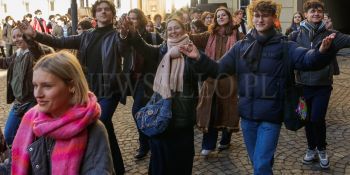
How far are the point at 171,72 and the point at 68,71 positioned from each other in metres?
1.76

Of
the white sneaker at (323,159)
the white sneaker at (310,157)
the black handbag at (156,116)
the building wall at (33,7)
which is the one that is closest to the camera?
the black handbag at (156,116)

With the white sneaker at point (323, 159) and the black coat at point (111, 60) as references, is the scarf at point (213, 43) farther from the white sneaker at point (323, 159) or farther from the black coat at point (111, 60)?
the white sneaker at point (323, 159)

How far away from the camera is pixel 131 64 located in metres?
4.95

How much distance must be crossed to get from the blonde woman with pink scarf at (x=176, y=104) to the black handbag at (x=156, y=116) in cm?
5

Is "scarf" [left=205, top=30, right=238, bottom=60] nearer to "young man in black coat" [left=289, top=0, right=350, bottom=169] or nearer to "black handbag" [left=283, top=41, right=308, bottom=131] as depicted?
Result: "young man in black coat" [left=289, top=0, right=350, bottom=169]

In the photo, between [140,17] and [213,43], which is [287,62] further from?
[140,17]

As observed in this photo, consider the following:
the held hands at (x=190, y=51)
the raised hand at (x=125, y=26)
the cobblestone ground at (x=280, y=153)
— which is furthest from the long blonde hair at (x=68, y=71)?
the cobblestone ground at (x=280, y=153)

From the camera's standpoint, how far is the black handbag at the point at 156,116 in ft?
12.5

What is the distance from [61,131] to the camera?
2133mm

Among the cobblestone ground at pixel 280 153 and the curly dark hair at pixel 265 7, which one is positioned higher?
the curly dark hair at pixel 265 7

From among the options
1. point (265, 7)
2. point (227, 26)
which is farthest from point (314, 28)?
point (265, 7)

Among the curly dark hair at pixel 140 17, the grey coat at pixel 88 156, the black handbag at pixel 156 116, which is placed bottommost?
the black handbag at pixel 156 116

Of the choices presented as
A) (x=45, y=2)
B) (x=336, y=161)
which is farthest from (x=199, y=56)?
(x=45, y=2)

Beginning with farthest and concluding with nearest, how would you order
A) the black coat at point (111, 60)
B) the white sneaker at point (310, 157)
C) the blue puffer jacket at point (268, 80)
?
1. the white sneaker at point (310, 157)
2. the black coat at point (111, 60)
3. the blue puffer jacket at point (268, 80)
